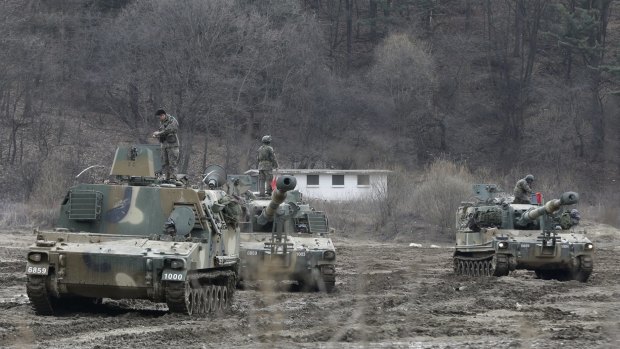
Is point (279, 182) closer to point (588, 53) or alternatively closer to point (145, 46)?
point (145, 46)

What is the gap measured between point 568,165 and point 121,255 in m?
44.9

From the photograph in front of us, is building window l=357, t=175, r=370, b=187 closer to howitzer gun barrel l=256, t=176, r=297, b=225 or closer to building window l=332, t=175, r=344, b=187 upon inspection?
building window l=332, t=175, r=344, b=187

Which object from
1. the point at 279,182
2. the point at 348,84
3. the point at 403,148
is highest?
the point at 348,84

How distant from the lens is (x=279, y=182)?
16.6 meters

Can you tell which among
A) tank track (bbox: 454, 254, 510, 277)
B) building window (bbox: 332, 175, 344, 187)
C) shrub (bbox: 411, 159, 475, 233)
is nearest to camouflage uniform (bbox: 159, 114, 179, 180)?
tank track (bbox: 454, 254, 510, 277)

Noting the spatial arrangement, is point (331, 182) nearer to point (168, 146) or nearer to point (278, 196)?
point (278, 196)

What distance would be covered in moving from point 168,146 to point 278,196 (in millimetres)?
1874

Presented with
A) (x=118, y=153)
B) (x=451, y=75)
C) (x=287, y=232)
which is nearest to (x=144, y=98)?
(x=451, y=75)

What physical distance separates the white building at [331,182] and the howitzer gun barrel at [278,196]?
26250 millimetres

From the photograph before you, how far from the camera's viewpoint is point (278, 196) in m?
18.3

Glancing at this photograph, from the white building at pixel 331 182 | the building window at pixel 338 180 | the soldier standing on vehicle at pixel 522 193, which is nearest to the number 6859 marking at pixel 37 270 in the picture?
the soldier standing on vehicle at pixel 522 193

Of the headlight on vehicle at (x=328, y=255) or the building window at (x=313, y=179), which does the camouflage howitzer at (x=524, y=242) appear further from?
the building window at (x=313, y=179)

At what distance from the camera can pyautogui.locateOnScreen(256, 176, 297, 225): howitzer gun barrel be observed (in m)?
16.6

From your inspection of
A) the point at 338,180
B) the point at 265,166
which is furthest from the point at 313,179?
the point at 265,166
